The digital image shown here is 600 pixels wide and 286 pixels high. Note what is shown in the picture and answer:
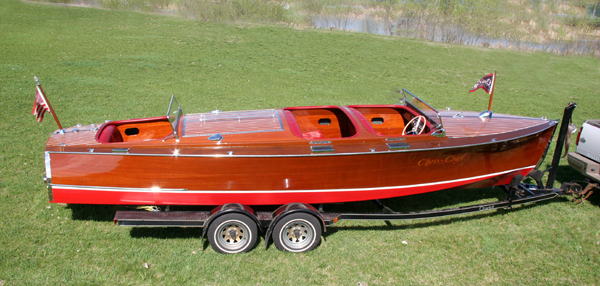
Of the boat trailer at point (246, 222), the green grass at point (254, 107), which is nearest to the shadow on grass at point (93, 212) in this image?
the green grass at point (254, 107)

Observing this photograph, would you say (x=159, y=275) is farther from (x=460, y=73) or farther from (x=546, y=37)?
(x=546, y=37)

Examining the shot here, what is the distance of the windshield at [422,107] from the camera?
467 cm

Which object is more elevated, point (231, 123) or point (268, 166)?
point (231, 123)

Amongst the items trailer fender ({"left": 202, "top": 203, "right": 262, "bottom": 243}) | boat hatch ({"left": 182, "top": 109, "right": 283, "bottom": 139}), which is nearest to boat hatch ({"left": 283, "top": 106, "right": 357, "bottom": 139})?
boat hatch ({"left": 182, "top": 109, "right": 283, "bottom": 139})

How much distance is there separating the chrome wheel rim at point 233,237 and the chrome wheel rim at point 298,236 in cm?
42

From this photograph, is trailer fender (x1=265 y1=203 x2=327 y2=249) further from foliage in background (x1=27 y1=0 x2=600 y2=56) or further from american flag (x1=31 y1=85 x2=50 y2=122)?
foliage in background (x1=27 y1=0 x2=600 y2=56)

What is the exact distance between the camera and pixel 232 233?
4.16 metres

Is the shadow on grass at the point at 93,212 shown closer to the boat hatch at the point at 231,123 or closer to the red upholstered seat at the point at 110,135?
the red upholstered seat at the point at 110,135

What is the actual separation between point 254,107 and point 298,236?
18.9 feet

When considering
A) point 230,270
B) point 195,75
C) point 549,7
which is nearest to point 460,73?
point 195,75

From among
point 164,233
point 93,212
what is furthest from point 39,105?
point 164,233

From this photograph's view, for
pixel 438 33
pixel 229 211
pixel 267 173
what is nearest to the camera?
pixel 229 211

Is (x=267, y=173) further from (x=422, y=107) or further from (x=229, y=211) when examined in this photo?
(x=422, y=107)

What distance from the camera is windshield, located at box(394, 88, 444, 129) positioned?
4669mm
